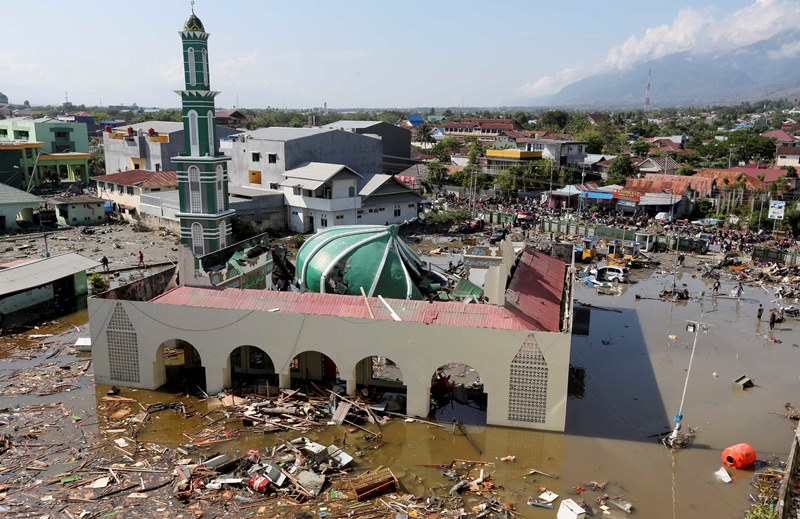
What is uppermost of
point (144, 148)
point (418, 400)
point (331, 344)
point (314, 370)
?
point (144, 148)

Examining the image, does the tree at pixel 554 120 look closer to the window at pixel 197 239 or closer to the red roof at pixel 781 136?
the red roof at pixel 781 136

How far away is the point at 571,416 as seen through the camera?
703 inches

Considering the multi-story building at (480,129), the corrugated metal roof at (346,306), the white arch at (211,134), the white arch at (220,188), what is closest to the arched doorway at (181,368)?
the corrugated metal roof at (346,306)

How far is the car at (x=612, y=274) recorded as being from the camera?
109ft

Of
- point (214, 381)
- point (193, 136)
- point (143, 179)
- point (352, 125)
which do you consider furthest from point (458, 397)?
point (352, 125)

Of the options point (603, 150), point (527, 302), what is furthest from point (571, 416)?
point (603, 150)

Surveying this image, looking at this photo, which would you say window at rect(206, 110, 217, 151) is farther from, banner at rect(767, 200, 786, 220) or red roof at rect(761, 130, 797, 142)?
red roof at rect(761, 130, 797, 142)

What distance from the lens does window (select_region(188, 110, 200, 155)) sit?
25.4m

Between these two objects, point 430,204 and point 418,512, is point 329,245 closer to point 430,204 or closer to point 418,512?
point 418,512

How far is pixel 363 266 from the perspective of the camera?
20.9 meters

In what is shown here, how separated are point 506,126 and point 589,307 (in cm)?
8228

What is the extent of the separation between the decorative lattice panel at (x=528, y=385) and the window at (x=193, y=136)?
1615 centimetres

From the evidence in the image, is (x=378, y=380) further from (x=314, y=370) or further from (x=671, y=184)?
(x=671, y=184)

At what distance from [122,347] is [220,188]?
9476 millimetres
